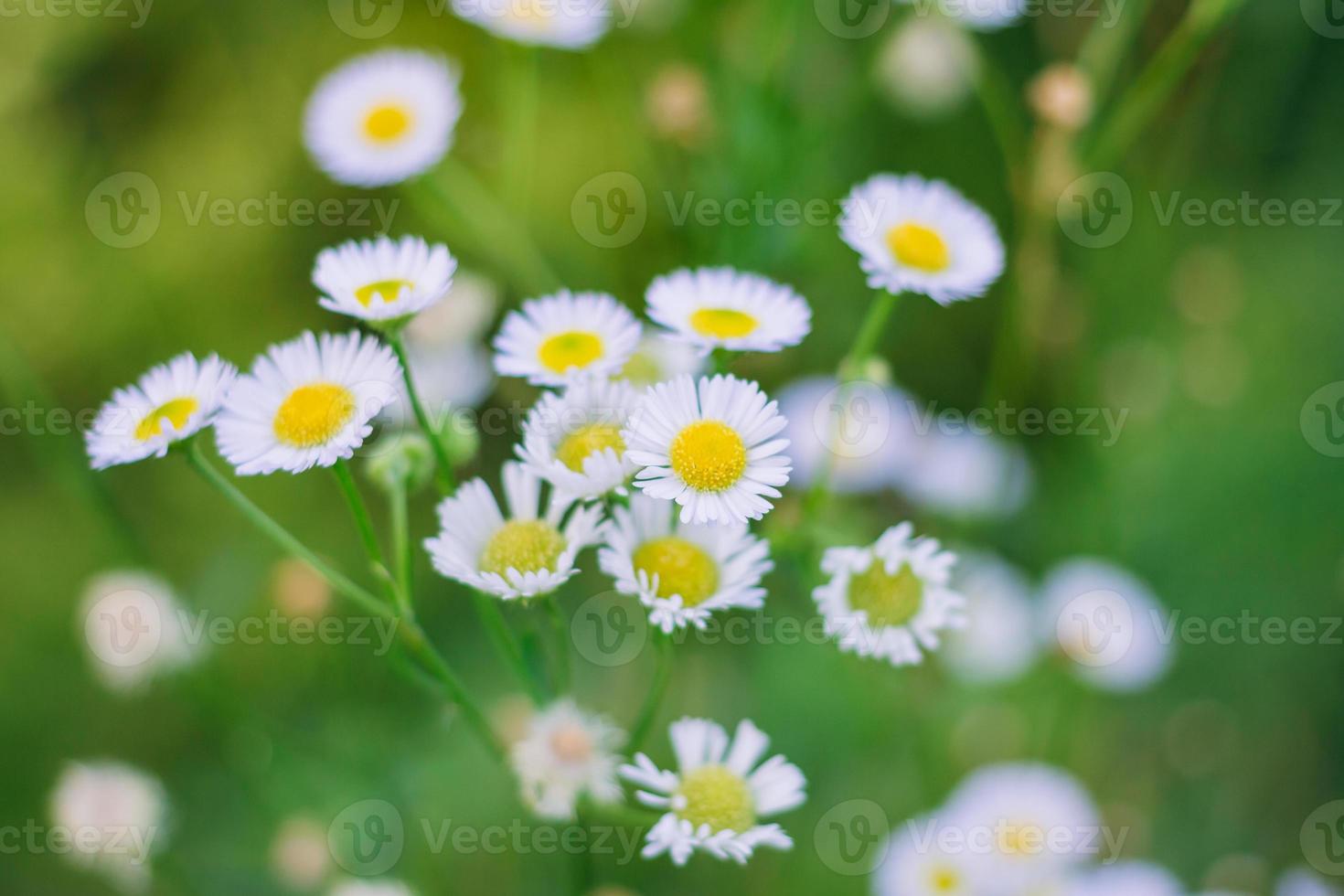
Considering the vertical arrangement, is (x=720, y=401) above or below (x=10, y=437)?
below

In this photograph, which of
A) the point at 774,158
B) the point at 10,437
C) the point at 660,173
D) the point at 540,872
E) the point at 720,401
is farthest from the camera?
the point at 10,437

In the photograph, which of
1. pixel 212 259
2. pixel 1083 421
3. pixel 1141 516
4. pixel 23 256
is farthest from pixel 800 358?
pixel 23 256

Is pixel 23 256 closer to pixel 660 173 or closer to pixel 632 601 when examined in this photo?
pixel 660 173

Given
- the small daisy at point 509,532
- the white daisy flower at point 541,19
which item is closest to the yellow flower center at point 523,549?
the small daisy at point 509,532

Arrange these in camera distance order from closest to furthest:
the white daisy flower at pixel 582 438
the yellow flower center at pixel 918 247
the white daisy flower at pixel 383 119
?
1. the white daisy flower at pixel 582 438
2. the yellow flower center at pixel 918 247
3. the white daisy flower at pixel 383 119

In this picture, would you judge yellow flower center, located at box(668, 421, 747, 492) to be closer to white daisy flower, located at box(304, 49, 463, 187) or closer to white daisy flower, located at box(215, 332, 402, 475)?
white daisy flower, located at box(215, 332, 402, 475)

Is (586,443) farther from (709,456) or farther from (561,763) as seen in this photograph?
(561,763)

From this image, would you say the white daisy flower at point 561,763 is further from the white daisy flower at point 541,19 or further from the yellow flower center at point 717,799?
the white daisy flower at point 541,19
